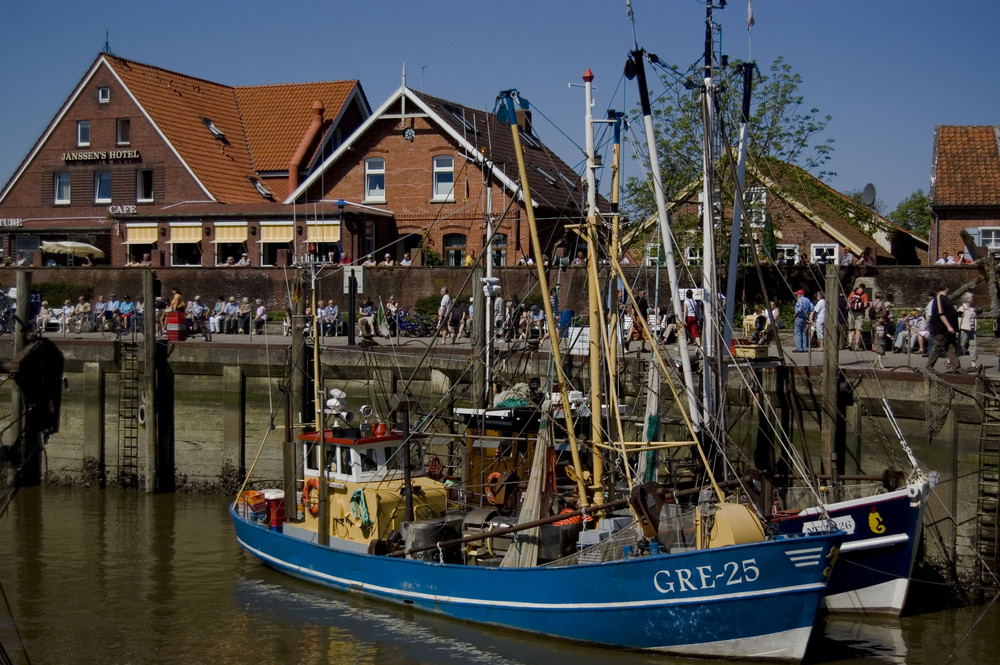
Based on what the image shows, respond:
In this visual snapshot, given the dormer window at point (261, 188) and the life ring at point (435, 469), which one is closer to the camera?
the life ring at point (435, 469)

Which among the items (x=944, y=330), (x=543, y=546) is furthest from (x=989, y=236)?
(x=543, y=546)

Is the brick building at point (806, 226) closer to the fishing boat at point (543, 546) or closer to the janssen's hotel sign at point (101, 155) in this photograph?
the fishing boat at point (543, 546)

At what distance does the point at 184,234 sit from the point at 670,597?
30.2 meters

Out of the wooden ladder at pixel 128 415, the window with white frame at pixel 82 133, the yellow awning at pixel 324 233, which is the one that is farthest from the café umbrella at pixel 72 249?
the wooden ladder at pixel 128 415

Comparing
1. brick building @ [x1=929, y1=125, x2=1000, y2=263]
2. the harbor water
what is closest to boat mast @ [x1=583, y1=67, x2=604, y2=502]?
the harbor water

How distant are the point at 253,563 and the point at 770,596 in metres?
10.1

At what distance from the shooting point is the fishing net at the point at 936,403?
1806 centimetres

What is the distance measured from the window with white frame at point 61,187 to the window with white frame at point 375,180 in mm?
12828

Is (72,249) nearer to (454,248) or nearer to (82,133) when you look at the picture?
(82,133)

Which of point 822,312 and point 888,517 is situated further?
point 822,312

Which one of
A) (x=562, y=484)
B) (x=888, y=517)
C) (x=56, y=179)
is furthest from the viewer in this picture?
(x=56, y=179)

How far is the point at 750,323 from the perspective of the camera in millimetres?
27219

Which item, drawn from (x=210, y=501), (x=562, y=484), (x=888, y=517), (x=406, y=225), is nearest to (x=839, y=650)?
(x=888, y=517)

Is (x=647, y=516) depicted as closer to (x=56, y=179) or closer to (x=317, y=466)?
(x=317, y=466)
